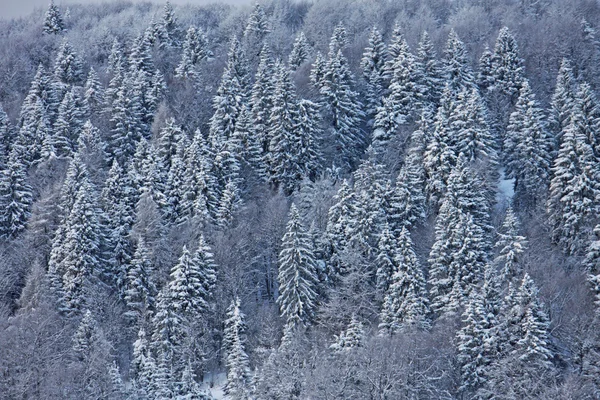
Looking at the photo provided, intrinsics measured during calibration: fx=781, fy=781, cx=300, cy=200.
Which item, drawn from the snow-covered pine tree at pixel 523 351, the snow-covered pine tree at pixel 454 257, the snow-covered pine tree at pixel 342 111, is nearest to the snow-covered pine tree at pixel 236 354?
the snow-covered pine tree at pixel 454 257

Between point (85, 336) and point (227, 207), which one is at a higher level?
point (227, 207)

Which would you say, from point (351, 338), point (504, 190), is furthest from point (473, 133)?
point (351, 338)

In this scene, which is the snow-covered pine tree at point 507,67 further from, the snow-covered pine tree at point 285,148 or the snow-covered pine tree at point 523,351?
the snow-covered pine tree at point 523,351

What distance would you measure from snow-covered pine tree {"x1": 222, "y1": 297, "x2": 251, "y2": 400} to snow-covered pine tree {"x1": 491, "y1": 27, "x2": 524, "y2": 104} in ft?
137

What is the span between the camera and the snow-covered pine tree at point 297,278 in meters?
56.9

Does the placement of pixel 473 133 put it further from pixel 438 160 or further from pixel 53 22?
pixel 53 22

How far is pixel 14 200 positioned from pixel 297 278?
99.4 ft

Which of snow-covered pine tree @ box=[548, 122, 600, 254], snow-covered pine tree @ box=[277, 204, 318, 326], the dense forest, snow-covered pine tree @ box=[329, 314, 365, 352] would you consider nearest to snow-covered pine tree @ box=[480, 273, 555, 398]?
the dense forest

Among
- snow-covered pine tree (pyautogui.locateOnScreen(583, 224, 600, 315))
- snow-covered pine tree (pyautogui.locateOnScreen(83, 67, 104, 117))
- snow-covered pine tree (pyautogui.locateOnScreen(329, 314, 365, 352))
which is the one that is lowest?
snow-covered pine tree (pyautogui.locateOnScreen(83, 67, 104, 117))

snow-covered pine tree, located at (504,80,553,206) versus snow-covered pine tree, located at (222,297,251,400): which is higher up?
snow-covered pine tree, located at (504,80,553,206)

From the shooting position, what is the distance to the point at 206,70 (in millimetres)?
97062

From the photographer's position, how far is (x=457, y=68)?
8525cm

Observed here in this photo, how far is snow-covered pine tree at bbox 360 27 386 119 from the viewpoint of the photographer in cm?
8606

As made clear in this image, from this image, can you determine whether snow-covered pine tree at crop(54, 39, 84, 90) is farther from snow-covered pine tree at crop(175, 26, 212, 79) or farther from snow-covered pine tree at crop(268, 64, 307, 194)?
snow-covered pine tree at crop(268, 64, 307, 194)
